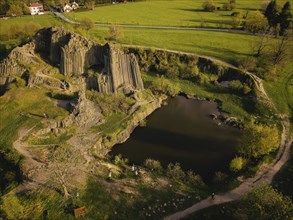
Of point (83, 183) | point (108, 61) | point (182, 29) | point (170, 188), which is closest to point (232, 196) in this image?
point (170, 188)

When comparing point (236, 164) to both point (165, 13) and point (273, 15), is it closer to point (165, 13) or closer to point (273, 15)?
point (273, 15)

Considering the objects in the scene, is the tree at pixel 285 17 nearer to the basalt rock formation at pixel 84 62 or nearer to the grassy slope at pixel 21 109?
the basalt rock formation at pixel 84 62

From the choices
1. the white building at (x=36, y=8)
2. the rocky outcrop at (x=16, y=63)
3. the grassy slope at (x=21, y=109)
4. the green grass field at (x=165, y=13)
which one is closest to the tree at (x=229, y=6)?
the green grass field at (x=165, y=13)

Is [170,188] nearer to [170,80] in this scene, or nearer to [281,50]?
[170,80]

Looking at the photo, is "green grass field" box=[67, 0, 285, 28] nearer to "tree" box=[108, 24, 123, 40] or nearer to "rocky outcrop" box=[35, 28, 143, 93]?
"tree" box=[108, 24, 123, 40]

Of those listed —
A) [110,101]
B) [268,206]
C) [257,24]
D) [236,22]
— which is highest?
[257,24]

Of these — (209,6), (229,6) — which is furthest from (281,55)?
(229,6)
